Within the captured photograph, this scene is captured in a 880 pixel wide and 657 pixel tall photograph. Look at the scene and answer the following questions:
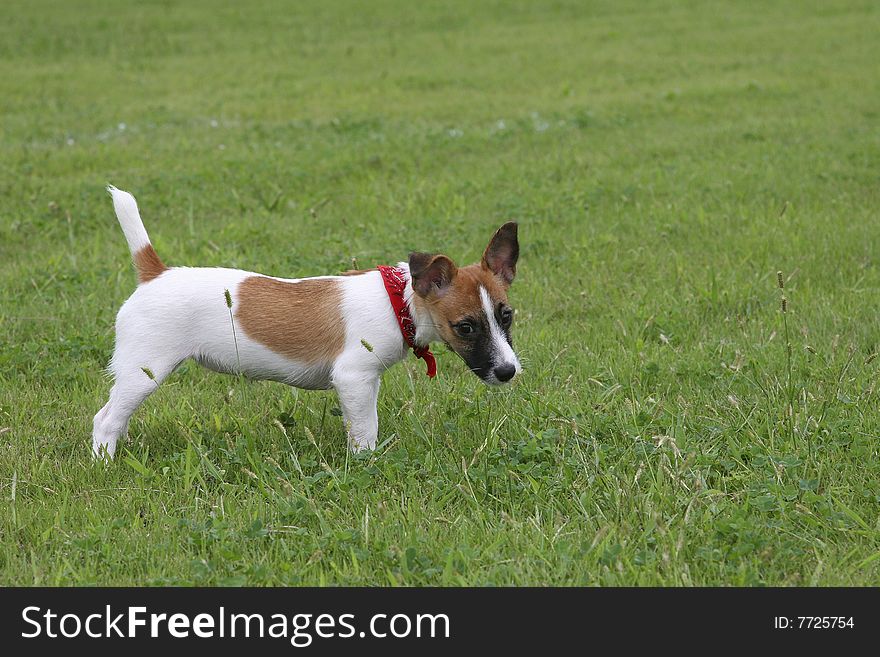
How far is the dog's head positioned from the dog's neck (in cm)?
3

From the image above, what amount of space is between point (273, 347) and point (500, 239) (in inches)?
48.3

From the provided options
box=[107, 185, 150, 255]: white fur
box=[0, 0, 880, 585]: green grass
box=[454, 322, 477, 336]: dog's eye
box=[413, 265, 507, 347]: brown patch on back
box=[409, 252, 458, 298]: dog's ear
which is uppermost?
box=[107, 185, 150, 255]: white fur

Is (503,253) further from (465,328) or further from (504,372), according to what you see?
(504,372)

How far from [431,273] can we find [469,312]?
0.25m

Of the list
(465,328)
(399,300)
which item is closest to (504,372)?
(465,328)

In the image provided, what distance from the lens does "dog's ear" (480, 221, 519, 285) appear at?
196 inches

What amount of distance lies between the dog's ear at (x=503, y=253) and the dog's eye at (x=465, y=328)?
397 mm

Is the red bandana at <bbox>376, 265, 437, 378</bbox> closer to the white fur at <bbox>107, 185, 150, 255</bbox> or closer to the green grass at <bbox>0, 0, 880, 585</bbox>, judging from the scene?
the green grass at <bbox>0, 0, 880, 585</bbox>

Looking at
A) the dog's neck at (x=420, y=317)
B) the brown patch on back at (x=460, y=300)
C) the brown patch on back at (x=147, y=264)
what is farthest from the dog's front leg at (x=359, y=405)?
the brown patch on back at (x=147, y=264)

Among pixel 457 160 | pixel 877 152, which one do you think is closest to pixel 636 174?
pixel 457 160

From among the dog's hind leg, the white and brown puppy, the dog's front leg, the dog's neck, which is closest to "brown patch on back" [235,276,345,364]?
the white and brown puppy

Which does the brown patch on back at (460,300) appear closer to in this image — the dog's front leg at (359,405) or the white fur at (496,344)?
the white fur at (496,344)

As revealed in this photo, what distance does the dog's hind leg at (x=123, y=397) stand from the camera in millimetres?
4898

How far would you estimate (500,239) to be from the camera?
16.4 ft
